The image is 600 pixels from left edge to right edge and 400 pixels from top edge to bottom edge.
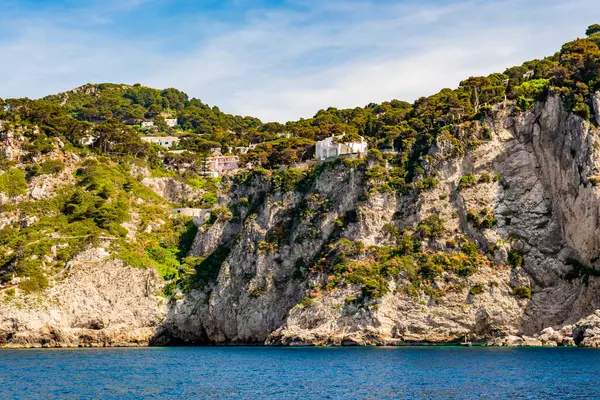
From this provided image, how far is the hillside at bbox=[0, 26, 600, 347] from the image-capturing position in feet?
215

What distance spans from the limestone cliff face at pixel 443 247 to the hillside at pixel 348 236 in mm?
146

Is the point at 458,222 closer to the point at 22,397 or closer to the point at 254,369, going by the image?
the point at 254,369

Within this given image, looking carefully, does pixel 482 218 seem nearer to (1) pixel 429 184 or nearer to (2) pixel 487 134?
(1) pixel 429 184

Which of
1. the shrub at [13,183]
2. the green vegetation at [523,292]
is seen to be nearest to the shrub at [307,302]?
the green vegetation at [523,292]

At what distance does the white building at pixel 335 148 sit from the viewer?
3346 inches

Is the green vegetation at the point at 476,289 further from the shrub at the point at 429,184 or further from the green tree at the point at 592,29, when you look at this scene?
the green tree at the point at 592,29

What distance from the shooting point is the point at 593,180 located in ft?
→ 206

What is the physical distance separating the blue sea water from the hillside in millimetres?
5443

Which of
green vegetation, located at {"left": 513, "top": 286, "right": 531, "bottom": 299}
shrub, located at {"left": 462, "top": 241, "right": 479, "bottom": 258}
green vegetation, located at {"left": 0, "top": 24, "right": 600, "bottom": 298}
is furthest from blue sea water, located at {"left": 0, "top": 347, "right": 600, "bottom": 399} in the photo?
green vegetation, located at {"left": 0, "top": 24, "right": 600, "bottom": 298}

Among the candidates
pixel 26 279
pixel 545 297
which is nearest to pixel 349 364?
pixel 545 297

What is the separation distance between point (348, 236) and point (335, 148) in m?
15.3

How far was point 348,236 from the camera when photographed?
73438 mm

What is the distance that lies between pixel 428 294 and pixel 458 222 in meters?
8.63

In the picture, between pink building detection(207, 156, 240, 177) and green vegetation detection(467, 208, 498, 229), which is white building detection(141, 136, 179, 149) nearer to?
pink building detection(207, 156, 240, 177)
